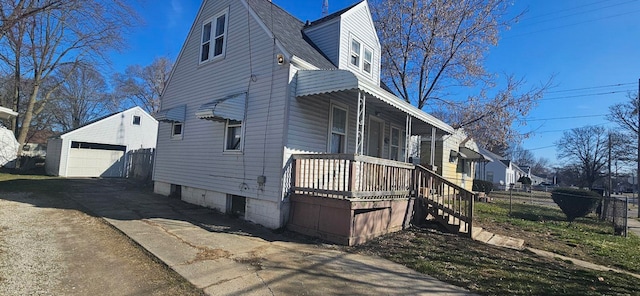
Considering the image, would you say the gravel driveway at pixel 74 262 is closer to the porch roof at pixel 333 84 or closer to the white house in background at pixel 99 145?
the porch roof at pixel 333 84

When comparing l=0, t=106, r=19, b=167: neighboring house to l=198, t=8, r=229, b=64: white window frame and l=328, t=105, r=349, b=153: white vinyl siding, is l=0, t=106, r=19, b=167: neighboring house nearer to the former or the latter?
l=198, t=8, r=229, b=64: white window frame

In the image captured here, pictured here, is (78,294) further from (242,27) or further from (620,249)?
(620,249)

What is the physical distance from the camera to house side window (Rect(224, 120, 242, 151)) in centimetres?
858

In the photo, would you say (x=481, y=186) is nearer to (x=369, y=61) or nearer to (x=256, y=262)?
(x=369, y=61)

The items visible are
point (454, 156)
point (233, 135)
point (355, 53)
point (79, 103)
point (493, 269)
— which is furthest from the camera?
point (79, 103)

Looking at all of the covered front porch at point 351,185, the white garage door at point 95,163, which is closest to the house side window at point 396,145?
the covered front porch at point 351,185

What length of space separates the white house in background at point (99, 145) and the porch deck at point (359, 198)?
19.1 m

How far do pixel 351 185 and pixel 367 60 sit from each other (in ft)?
22.5

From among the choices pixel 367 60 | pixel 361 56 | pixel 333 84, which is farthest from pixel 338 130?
pixel 367 60

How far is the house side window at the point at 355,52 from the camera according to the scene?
10923 millimetres

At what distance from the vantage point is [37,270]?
13.7 feet

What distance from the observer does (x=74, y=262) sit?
453 cm

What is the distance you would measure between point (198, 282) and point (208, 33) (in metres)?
8.72

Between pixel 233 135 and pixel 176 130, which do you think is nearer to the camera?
pixel 233 135
